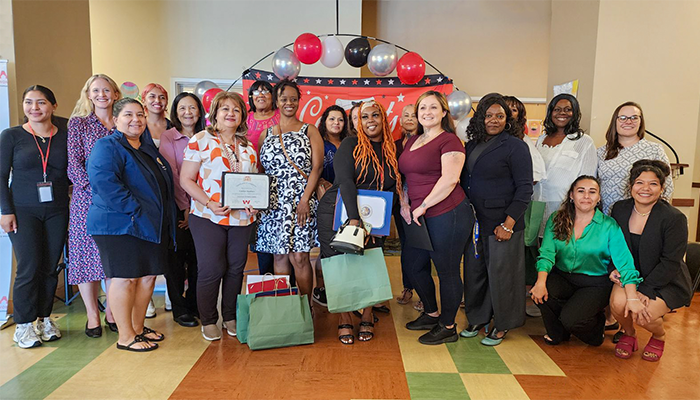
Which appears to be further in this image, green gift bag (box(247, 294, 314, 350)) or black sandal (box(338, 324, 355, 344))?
black sandal (box(338, 324, 355, 344))

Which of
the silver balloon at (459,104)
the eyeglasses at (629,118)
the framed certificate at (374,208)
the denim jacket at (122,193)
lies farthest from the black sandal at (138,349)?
the silver balloon at (459,104)

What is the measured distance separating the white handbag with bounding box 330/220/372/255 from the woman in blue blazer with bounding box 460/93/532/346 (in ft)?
2.60

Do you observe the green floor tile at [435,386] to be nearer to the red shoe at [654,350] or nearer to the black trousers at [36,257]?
the red shoe at [654,350]

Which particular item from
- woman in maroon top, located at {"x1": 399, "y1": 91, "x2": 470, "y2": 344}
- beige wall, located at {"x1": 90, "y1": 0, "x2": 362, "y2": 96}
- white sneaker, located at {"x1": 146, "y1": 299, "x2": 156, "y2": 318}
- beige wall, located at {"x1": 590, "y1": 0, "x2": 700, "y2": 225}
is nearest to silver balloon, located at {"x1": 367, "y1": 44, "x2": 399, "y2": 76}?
beige wall, located at {"x1": 90, "y1": 0, "x2": 362, "y2": 96}

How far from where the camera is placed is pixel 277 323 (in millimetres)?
2773

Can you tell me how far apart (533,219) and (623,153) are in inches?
32.1

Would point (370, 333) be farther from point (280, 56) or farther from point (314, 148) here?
point (280, 56)

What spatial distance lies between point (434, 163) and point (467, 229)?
0.48 m

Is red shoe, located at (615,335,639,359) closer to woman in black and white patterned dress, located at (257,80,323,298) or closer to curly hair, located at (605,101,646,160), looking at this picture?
curly hair, located at (605,101,646,160)

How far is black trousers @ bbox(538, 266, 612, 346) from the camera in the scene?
2.79 m

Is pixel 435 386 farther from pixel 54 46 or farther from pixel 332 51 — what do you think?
pixel 54 46

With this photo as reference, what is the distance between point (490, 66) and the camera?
7098mm

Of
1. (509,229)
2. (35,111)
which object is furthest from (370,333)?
(35,111)

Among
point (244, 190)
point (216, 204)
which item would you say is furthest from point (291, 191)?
point (216, 204)
